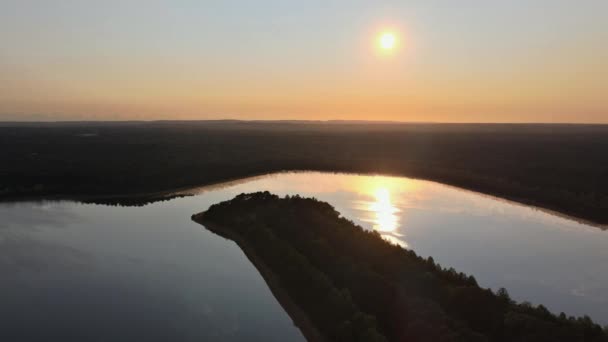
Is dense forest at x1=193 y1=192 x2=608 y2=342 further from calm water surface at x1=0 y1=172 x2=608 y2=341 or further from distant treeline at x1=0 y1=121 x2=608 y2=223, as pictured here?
distant treeline at x1=0 y1=121 x2=608 y2=223

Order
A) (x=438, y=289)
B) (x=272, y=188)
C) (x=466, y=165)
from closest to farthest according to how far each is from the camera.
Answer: (x=438, y=289) < (x=272, y=188) < (x=466, y=165)

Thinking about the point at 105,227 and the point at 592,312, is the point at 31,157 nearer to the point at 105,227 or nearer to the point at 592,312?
the point at 105,227

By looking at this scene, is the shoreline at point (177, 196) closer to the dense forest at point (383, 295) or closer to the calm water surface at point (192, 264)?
the calm water surface at point (192, 264)

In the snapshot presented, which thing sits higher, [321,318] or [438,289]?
[438,289]

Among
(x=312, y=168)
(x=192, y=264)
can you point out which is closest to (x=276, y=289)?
(x=192, y=264)

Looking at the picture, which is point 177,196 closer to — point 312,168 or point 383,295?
point 312,168

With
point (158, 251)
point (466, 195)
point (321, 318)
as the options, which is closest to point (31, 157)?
point (158, 251)
